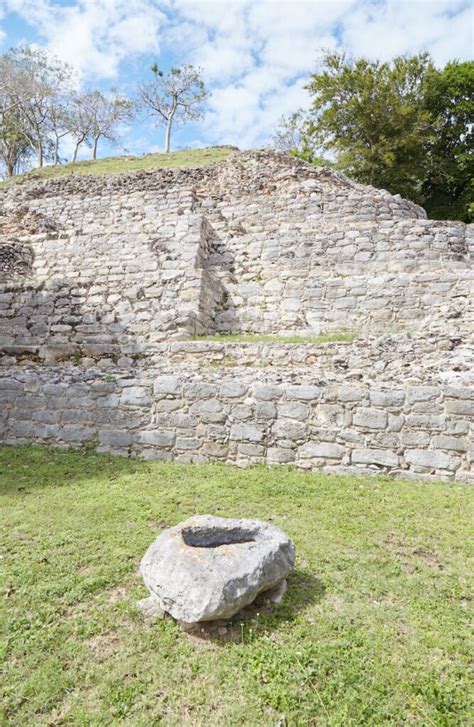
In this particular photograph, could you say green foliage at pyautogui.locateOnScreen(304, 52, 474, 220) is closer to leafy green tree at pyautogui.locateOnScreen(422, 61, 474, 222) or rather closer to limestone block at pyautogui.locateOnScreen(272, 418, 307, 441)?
leafy green tree at pyautogui.locateOnScreen(422, 61, 474, 222)

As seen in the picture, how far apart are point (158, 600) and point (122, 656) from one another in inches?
14.6

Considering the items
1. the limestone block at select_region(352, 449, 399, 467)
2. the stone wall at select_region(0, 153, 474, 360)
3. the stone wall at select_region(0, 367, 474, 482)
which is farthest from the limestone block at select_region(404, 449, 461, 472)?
the stone wall at select_region(0, 153, 474, 360)

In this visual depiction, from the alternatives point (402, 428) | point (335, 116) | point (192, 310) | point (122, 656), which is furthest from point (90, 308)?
point (335, 116)

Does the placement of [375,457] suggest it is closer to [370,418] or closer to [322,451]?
[370,418]

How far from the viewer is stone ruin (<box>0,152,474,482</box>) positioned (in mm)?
5438

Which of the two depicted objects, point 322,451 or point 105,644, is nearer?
point 105,644

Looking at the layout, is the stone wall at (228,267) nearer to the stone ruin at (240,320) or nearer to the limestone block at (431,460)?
the stone ruin at (240,320)

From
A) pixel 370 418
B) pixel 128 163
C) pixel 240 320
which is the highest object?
pixel 128 163

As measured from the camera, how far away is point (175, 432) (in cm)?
595

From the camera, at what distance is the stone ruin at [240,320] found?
17.8ft

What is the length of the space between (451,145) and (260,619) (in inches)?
968

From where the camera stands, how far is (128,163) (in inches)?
880

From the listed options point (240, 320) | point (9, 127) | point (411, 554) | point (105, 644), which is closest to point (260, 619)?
point (105, 644)

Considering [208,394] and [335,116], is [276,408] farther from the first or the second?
A: [335,116]
